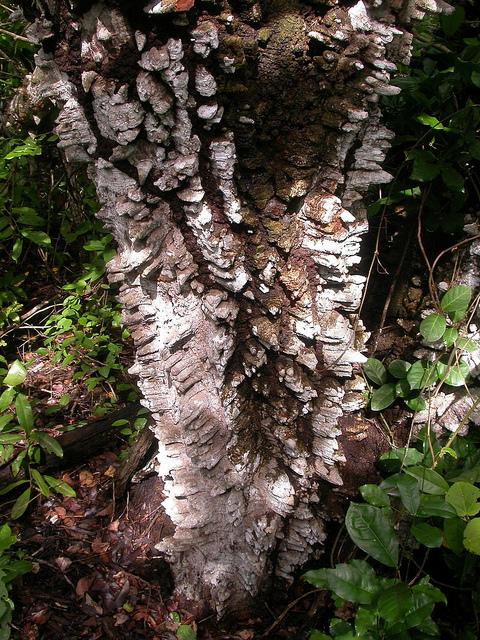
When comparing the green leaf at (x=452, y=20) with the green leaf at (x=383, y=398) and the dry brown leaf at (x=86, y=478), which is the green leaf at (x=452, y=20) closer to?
the green leaf at (x=383, y=398)

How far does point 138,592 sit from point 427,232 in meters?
1.42

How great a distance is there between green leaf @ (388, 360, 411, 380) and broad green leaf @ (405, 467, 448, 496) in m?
0.28

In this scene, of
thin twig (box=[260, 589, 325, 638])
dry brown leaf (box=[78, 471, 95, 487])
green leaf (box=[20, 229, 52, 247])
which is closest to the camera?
thin twig (box=[260, 589, 325, 638])

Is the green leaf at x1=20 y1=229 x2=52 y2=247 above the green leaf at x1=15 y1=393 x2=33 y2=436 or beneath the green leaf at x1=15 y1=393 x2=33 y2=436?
above

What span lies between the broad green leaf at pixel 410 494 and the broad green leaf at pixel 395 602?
0.51 feet

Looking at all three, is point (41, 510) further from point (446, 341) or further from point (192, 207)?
point (446, 341)

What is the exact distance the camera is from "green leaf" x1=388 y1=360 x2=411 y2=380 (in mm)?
1451

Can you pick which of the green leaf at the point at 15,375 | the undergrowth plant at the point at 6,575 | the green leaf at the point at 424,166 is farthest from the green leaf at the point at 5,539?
the green leaf at the point at 424,166

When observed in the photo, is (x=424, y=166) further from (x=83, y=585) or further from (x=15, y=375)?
(x=83, y=585)

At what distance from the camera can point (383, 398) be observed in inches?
57.2

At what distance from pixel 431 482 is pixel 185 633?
0.89m

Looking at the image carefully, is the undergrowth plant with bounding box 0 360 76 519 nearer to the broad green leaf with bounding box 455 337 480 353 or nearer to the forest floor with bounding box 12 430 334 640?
the forest floor with bounding box 12 430 334 640

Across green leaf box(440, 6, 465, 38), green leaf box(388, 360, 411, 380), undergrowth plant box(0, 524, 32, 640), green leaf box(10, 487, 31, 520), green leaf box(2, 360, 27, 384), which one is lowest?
green leaf box(10, 487, 31, 520)

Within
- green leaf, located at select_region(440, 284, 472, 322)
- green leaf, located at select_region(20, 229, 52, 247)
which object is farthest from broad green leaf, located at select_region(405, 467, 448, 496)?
green leaf, located at select_region(20, 229, 52, 247)
